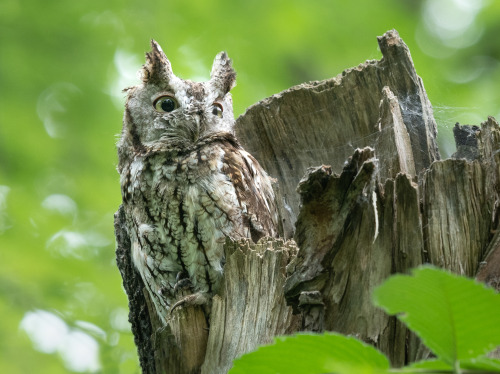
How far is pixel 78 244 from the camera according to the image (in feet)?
14.4

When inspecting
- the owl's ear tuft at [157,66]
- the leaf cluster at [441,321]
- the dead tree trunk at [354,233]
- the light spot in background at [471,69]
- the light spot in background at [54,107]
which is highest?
the light spot in background at [471,69]

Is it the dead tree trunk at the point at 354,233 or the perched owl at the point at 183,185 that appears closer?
the dead tree trunk at the point at 354,233

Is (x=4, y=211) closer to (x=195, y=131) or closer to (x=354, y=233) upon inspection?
(x=195, y=131)

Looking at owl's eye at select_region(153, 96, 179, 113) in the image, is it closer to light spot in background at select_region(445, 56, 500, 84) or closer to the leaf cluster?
light spot in background at select_region(445, 56, 500, 84)

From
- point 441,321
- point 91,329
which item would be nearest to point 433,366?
point 441,321

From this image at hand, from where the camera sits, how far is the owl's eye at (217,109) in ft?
10.7

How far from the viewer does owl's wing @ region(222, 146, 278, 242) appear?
2.83 meters

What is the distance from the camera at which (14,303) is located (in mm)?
4168

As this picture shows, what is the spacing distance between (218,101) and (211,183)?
69cm

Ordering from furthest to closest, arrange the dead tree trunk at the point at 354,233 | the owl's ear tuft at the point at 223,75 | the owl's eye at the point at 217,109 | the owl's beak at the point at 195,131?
the owl's ear tuft at the point at 223,75 < the owl's eye at the point at 217,109 < the owl's beak at the point at 195,131 < the dead tree trunk at the point at 354,233

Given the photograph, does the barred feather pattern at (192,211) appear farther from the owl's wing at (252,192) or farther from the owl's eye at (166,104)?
the owl's eye at (166,104)

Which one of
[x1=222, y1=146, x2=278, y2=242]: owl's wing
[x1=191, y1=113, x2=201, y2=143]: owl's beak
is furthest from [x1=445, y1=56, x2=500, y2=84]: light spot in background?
[x1=191, y1=113, x2=201, y2=143]: owl's beak

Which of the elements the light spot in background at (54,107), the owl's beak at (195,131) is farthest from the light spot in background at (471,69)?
the light spot in background at (54,107)

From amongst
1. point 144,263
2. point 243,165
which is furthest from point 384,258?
point 144,263
